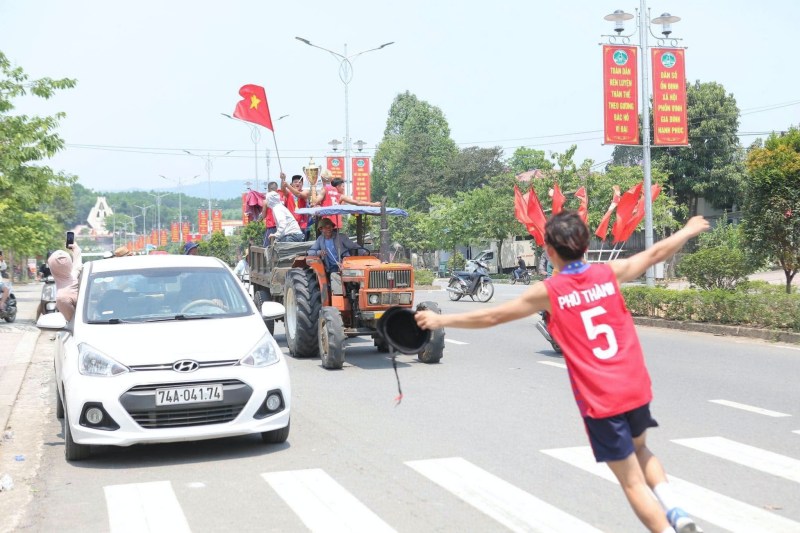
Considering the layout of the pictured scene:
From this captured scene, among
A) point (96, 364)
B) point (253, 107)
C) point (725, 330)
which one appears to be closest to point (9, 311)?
point (253, 107)

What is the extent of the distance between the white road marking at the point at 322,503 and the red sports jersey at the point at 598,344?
1873mm

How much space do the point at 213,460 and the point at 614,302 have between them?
170 inches

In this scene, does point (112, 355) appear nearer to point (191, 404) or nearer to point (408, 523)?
point (191, 404)

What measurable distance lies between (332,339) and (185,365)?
5.60 meters

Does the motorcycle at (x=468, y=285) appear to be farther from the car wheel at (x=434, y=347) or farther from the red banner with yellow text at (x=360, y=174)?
the red banner with yellow text at (x=360, y=174)

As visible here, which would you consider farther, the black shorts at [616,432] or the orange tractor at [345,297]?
the orange tractor at [345,297]

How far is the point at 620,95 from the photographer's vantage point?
945 inches

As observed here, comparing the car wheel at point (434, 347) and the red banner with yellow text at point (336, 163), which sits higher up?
the red banner with yellow text at point (336, 163)

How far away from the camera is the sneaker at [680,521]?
4.31m

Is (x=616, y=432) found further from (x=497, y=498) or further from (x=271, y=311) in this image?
(x=271, y=311)

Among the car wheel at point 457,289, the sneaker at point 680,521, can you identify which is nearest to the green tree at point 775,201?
the car wheel at point 457,289

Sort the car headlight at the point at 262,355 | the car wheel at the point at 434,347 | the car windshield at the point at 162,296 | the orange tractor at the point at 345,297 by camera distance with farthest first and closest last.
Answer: the car wheel at the point at 434,347 → the orange tractor at the point at 345,297 → the car windshield at the point at 162,296 → the car headlight at the point at 262,355

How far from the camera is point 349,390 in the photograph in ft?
37.7

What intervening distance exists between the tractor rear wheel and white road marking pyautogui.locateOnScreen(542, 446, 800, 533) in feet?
25.7
